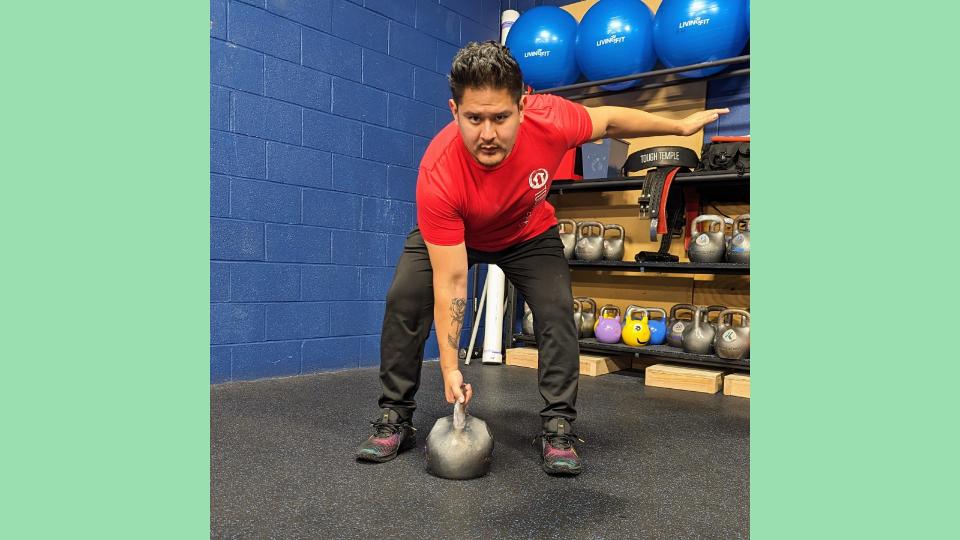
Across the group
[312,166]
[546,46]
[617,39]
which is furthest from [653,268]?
[312,166]

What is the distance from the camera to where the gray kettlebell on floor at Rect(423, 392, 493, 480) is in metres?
1.77

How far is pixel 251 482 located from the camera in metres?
1.75

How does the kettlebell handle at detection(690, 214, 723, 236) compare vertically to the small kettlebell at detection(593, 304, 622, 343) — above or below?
above

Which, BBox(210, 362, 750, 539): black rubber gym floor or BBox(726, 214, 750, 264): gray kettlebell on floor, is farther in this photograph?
BBox(726, 214, 750, 264): gray kettlebell on floor

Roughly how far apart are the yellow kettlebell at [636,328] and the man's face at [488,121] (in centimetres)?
208

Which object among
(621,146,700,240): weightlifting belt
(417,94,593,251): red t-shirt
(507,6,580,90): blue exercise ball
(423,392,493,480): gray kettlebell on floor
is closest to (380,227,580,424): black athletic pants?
(417,94,593,251): red t-shirt

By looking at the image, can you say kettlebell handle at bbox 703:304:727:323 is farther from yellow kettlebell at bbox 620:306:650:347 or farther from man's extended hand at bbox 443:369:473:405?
man's extended hand at bbox 443:369:473:405

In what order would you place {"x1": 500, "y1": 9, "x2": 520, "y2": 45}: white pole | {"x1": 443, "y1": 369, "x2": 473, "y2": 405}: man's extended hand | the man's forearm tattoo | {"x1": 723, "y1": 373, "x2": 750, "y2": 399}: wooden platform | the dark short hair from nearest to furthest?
the dark short hair → {"x1": 443, "y1": 369, "x2": 473, "y2": 405}: man's extended hand → the man's forearm tattoo → {"x1": 723, "y1": 373, "x2": 750, "y2": 399}: wooden platform → {"x1": 500, "y1": 9, "x2": 520, "y2": 45}: white pole

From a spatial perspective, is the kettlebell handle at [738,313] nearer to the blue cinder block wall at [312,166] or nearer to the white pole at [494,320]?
the white pole at [494,320]

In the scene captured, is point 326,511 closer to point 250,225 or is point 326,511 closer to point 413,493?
point 413,493

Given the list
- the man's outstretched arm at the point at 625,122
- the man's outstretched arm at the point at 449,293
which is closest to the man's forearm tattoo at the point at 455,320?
the man's outstretched arm at the point at 449,293

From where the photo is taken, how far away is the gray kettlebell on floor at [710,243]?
3328 millimetres

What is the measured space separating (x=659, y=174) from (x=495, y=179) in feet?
5.72

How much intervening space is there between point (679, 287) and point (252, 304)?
2385mm
